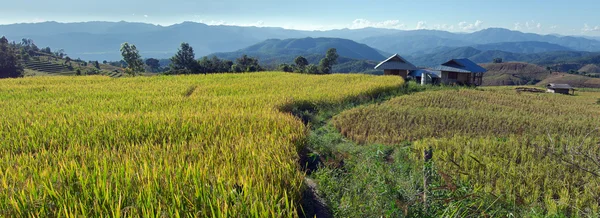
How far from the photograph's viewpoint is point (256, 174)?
11.2ft

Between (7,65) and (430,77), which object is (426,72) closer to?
(430,77)

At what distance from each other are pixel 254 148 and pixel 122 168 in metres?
1.64

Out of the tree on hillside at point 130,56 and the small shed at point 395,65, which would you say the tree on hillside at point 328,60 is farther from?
the tree on hillside at point 130,56

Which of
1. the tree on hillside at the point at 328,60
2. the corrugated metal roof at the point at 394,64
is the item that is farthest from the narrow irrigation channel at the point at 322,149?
the tree on hillside at the point at 328,60

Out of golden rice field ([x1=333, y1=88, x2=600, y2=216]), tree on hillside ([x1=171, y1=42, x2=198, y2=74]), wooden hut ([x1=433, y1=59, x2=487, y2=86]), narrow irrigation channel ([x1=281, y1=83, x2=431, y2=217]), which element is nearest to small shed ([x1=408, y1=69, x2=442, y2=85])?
wooden hut ([x1=433, y1=59, x2=487, y2=86])

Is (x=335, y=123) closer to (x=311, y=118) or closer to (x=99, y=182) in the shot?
(x=311, y=118)

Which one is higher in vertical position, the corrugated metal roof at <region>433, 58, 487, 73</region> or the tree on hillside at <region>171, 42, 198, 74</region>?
the tree on hillside at <region>171, 42, 198, 74</region>

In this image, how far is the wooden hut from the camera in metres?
24.8

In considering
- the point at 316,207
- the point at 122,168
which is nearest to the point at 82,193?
the point at 122,168

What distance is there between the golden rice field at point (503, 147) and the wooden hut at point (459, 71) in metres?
13.3

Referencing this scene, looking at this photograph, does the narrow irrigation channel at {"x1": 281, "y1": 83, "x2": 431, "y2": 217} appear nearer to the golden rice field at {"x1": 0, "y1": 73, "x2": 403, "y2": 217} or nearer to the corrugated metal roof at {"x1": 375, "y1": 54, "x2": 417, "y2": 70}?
the golden rice field at {"x1": 0, "y1": 73, "x2": 403, "y2": 217}

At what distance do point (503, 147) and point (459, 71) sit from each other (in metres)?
20.6

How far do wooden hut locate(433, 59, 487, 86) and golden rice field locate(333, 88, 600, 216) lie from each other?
13.3 m

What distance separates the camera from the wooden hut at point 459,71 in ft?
81.4
